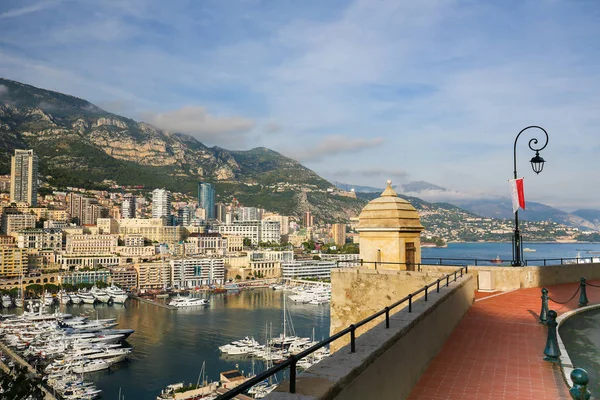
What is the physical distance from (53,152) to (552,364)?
173624mm

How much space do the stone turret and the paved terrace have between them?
3594mm

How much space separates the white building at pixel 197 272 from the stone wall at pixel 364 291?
84100 mm

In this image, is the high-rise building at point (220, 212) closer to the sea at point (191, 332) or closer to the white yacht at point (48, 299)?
the sea at point (191, 332)

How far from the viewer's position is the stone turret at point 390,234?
1177 cm

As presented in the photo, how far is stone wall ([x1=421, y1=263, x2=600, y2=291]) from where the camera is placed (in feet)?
36.4

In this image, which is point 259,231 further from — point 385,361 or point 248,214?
point 385,361

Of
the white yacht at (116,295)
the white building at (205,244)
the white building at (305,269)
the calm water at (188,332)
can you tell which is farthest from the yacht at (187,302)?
the white building at (205,244)

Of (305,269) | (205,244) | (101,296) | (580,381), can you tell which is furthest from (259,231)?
(580,381)

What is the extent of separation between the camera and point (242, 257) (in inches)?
4279

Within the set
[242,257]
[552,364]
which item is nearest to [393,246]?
[552,364]

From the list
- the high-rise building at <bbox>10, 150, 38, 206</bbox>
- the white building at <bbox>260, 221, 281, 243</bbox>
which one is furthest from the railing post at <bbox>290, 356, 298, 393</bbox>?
the white building at <bbox>260, 221, 281, 243</bbox>

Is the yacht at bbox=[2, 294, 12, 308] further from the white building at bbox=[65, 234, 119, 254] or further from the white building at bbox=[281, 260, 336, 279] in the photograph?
the white building at bbox=[281, 260, 336, 279]

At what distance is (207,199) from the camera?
177m

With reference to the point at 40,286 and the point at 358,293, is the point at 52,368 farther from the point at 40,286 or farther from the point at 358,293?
the point at 40,286
